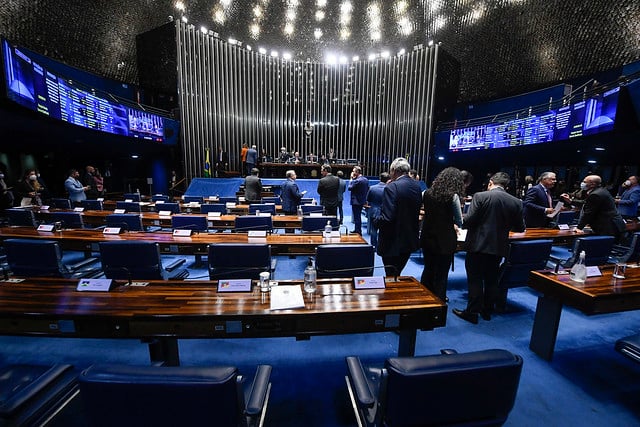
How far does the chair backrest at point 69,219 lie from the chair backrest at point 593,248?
6.53 m

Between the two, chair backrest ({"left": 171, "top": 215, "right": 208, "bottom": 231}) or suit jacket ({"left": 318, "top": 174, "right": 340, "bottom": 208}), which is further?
suit jacket ({"left": 318, "top": 174, "right": 340, "bottom": 208})

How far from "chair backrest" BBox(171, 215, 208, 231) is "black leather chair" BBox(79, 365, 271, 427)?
339 centimetres

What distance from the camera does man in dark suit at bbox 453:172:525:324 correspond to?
2.63 meters

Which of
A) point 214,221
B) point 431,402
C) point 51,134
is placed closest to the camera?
point 431,402

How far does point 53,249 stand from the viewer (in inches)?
105

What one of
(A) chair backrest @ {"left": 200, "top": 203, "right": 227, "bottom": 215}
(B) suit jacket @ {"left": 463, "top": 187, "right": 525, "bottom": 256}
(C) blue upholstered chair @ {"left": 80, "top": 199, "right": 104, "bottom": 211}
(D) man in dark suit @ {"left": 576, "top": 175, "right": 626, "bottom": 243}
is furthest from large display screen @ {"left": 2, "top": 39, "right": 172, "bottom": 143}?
(D) man in dark suit @ {"left": 576, "top": 175, "right": 626, "bottom": 243}

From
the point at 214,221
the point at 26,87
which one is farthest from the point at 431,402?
the point at 26,87

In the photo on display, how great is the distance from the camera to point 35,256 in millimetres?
2697

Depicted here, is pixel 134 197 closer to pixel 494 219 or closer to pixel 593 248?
pixel 494 219

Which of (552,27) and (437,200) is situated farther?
(552,27)

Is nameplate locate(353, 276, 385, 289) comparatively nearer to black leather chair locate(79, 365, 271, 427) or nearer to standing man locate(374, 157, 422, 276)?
standing man locate(374, 157, 422, 276)

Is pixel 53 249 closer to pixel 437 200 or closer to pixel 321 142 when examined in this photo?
pixel 437 200

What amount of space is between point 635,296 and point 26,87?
921 centimetres

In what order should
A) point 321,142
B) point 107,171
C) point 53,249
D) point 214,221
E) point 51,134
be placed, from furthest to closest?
point 321,142, point 107,171, point 51,134, point 214,221, point 53,249
